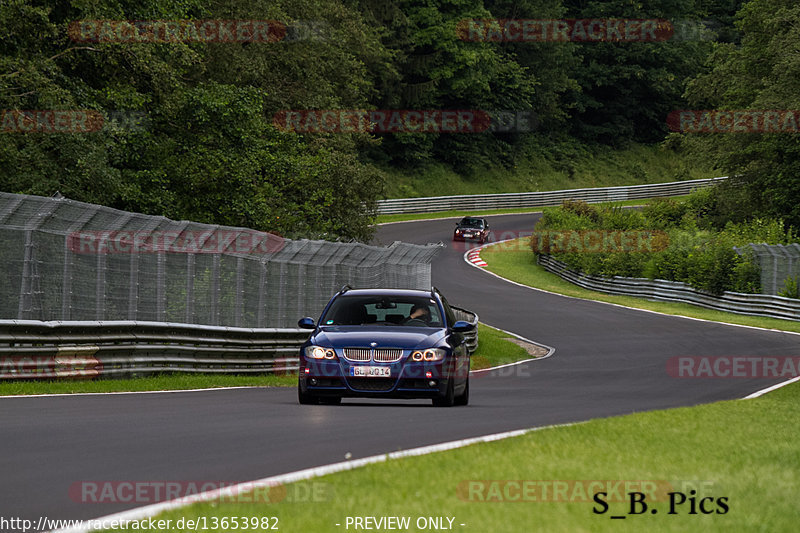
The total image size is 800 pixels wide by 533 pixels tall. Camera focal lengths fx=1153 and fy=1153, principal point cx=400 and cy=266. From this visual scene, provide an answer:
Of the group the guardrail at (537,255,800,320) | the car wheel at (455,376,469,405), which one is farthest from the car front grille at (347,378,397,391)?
the guardrail at (537,255,800,320)

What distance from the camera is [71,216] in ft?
50.3

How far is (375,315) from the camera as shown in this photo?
1414cm

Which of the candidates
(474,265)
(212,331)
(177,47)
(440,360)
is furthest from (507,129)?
(440,360)

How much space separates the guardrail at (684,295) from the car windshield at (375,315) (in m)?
26.7

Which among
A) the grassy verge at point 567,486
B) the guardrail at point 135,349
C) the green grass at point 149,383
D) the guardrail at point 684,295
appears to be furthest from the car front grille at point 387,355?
the guardrail at point 684,295

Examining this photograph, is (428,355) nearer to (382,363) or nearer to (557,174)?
(382,363)

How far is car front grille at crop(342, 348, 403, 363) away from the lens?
42.2ft

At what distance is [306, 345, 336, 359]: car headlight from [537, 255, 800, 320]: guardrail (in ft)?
93.1

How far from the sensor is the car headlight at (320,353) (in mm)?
12930

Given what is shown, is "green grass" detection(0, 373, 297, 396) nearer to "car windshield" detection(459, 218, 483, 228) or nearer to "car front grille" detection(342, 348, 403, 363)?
"car front grille" detection(342, 348, 403, 363)

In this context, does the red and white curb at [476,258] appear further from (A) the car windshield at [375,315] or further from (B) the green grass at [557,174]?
(A) the car windshield at [375,315]

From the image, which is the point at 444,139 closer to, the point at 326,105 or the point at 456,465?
the point at 326,105

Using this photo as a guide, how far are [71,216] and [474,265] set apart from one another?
4246 cm

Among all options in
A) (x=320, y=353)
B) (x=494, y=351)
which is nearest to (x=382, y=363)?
(x=320, y=353)
